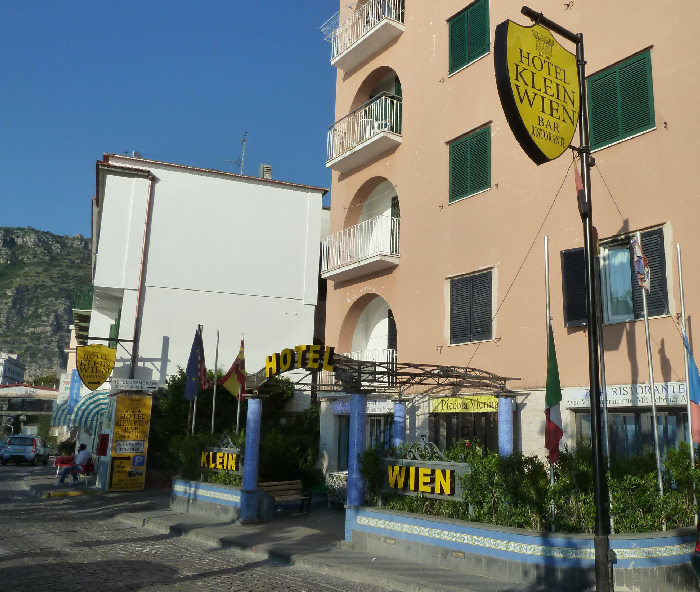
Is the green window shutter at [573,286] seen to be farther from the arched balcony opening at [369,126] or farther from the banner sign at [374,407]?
the arched balcony opening at [369,126]

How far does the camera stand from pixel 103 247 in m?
24.1

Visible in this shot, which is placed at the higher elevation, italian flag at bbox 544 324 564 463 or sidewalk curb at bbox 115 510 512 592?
italian flag at bbox 544 324 564 463

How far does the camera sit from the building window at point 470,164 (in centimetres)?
1577

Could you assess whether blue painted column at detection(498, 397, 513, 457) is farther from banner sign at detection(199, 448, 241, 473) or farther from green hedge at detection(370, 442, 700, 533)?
banner sign at detection(199, 448, 241, 473)

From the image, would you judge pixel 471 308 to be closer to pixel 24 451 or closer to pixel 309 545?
pixel 309 545

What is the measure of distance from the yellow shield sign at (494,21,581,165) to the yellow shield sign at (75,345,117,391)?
17.8 m

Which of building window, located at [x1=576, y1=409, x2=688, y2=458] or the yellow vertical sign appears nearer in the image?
building window, located at [x1=576, y1=409, x2=688, y2=458]

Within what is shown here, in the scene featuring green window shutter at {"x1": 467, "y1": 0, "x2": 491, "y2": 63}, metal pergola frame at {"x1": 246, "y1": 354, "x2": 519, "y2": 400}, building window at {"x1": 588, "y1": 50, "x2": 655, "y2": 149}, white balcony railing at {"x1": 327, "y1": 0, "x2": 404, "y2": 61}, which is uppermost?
white balcony railing at {"x1": 327, "y1": 0, "x2": 404, "y2": 61}

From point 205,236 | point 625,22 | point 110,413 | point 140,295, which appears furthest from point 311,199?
point 625,22

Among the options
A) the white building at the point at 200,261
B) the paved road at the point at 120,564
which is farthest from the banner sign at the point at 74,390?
the paved road at the point at 120,564

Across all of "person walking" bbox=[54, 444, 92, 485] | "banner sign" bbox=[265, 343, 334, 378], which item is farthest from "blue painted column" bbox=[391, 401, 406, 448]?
"person walking" bbox=[54, 444, 92, 485]

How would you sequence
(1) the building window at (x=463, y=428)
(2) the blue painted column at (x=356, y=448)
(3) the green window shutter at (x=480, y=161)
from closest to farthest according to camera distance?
(2) the blue painted column at (x=356, y=448), (1) the building window at (x=463, y=428), (3) the green window shutter at (x=480, y=161)

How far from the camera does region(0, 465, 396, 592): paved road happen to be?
30.8 ft

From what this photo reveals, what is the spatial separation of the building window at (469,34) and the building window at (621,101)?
374 centimetres
